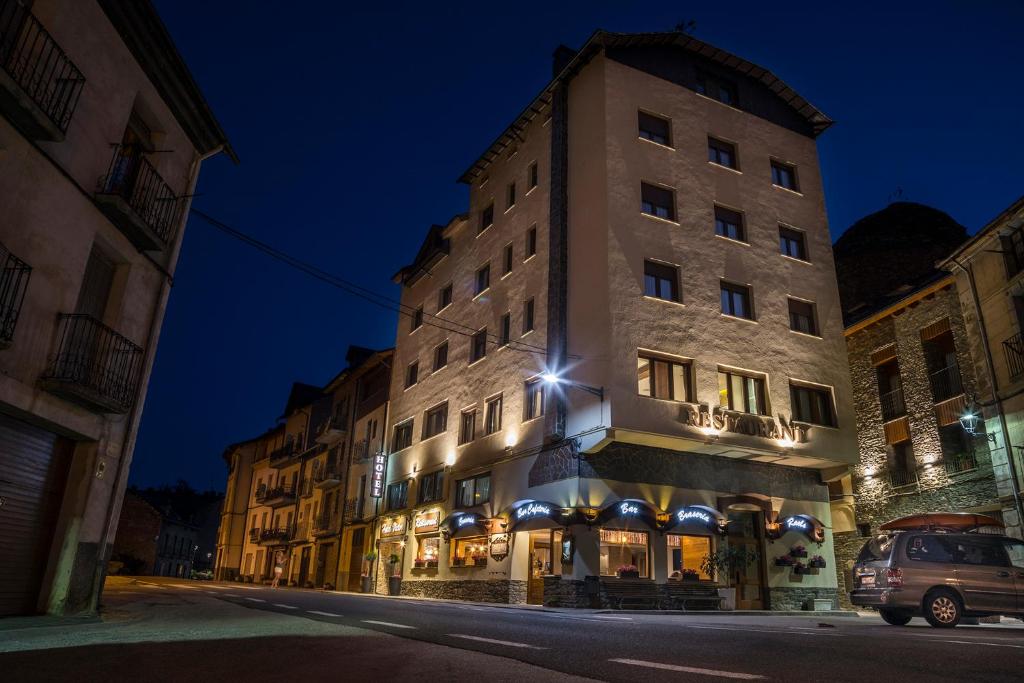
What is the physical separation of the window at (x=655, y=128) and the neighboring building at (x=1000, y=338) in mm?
10469

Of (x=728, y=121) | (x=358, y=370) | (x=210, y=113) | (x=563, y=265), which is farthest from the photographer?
(x=358, y=370)

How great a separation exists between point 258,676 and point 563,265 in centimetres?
2030

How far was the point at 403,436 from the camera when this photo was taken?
3428 centimetres

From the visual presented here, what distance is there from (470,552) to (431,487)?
15.7 ft

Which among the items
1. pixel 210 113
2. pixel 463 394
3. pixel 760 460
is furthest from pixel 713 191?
pixel 210 113

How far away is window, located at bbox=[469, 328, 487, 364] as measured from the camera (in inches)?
1144

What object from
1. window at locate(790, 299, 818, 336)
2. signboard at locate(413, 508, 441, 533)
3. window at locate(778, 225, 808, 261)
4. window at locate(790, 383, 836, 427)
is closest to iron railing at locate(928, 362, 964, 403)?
window at locate(790, 383, 836, 427)

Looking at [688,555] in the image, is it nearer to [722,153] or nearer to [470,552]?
[470,552]

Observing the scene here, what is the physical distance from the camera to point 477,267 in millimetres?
31406

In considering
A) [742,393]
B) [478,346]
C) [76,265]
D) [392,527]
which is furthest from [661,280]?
[392,527]

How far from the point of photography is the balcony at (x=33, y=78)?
9656 millimetres

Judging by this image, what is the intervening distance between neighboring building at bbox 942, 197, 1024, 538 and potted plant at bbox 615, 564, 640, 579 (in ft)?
34.0

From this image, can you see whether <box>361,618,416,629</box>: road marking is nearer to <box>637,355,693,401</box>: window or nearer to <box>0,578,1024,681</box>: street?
<box>0,578,1024,681</box>: street

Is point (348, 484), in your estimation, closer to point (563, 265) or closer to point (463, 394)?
point (463, 394)
